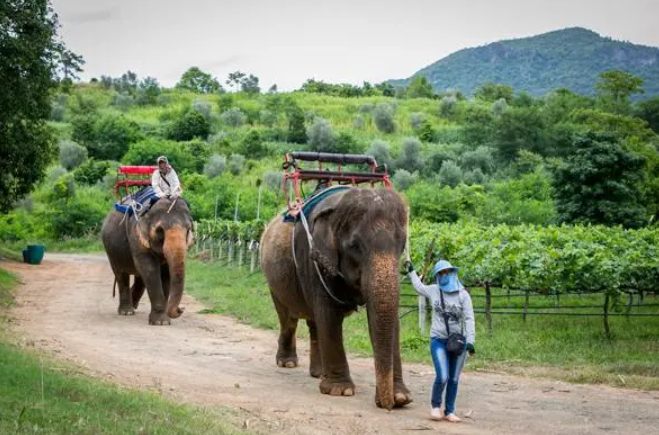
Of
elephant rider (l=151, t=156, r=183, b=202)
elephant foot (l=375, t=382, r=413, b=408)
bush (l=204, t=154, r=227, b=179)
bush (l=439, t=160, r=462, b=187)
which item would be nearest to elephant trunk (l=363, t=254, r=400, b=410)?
elephant foot (l=375, t=382, r=413, b=408)

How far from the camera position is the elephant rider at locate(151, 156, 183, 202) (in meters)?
18.2

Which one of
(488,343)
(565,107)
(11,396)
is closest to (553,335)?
(488,343)

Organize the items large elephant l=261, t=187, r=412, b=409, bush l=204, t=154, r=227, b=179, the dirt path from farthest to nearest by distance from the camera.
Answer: bush l=204, t=154, r=227, b=179 → large elephant l=261, t=187, r=412, b=409 → the dirt path

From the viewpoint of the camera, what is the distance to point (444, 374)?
9344mm

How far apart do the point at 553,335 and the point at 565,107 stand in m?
84.1

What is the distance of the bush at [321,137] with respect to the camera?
3270 inches

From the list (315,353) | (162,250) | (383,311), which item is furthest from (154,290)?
(383,311)

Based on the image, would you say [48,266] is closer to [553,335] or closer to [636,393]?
[553,335]

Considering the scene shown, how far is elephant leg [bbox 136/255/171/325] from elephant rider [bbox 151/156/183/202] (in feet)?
4.63

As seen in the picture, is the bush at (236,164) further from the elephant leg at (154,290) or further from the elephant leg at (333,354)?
the elephant leg at (333,354)

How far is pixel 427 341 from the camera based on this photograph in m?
→ 15.9

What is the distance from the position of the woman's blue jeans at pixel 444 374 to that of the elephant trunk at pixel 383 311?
480mm

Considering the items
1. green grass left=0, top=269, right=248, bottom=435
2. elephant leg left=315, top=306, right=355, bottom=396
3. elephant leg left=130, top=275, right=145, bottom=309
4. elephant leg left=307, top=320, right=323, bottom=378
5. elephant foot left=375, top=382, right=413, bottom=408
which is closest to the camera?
green grass left=0, top=269, right=248, bottom=435

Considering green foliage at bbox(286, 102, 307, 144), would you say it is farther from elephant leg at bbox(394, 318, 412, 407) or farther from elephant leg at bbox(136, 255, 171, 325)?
elephant leg at bbox(394, 318, 412, 407)
